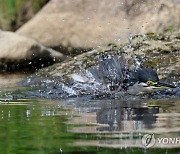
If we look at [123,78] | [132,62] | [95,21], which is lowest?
[123,78]

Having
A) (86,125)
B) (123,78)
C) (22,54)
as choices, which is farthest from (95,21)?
(86,125)

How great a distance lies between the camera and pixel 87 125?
4.73 metres

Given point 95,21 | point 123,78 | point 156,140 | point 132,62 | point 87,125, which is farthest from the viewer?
→ point 95,21

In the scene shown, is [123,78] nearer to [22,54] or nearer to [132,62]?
[132,62]

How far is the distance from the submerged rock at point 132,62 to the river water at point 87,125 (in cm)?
150

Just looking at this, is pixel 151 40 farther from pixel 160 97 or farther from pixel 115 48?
pixel 160 97

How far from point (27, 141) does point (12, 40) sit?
888 centimetres

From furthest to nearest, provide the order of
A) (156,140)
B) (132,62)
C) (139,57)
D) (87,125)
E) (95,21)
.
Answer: (95,21) < (139,57) < (132,62) < (87,125) < (156,140)

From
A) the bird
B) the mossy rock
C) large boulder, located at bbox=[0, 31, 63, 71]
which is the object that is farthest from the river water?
large boulder, located at bbox=[0, 31, 63, 71]

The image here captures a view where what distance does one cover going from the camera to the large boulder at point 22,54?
12.6 meters

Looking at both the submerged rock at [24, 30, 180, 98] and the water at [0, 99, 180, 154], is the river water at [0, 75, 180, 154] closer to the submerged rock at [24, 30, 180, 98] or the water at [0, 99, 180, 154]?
the water at [0, 99, 180, 154]

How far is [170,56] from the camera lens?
29.9ft

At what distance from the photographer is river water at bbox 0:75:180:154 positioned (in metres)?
3.75

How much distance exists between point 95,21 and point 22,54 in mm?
1699
